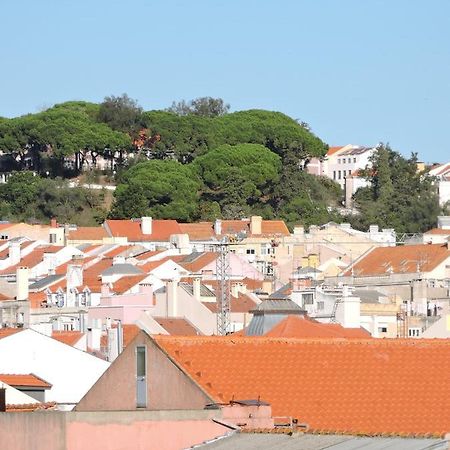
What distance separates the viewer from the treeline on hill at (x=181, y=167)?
405 ft

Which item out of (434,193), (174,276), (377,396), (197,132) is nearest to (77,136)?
(197,132)

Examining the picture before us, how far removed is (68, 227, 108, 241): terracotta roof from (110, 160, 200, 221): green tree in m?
8.98

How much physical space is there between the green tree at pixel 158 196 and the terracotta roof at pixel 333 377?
99533mm

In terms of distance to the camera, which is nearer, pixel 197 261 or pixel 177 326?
pixel 177 326

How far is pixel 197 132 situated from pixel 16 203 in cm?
1760

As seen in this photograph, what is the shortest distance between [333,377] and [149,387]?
5.31 ft

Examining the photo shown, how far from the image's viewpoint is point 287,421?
63.8ft

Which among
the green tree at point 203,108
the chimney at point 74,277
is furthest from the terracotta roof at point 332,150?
the chimney at point 74,277

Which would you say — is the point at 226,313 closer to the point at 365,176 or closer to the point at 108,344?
the point at 108,344

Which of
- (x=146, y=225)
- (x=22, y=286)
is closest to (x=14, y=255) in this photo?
(x=146, y=225)

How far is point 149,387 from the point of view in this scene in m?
19.7

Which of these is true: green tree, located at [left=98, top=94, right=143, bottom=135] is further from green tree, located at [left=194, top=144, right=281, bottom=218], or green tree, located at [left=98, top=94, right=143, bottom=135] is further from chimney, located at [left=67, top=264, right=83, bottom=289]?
chimney, located at [left=67, top=264, right=83, bottom=289]

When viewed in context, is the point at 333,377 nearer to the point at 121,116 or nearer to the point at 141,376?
the point at 141,376

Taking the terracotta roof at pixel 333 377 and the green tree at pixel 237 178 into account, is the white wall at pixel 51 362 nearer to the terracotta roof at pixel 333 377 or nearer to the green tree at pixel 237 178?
the terracotta roof at pixel 333 377
